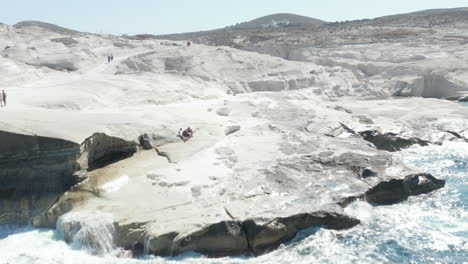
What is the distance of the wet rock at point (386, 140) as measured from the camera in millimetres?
21094

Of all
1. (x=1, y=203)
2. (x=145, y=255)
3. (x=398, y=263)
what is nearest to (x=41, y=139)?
(x=1, y=203)

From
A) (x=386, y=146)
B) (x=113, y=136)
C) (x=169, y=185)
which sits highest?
(x=113, y=136)

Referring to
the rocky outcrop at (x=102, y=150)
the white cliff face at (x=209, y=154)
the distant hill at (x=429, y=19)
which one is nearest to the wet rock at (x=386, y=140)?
the white cliff face at (x=209, y=154)

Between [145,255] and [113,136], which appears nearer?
[145,255]

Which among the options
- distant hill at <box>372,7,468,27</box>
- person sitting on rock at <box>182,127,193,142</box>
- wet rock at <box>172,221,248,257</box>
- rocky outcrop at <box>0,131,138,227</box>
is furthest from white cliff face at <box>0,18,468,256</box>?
distant hill at <box>372,7,468,27</box>

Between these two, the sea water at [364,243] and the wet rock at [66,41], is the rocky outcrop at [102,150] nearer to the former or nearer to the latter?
the sea water at [364,243]

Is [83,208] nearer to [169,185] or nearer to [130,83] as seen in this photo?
[169,185]

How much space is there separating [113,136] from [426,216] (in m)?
9.67

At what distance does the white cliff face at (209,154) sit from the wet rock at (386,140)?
50 mm

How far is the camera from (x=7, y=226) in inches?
540

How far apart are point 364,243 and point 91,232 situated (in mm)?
6819

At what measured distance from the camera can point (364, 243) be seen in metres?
12.3

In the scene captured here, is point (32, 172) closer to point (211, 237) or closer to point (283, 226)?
point (211, 237)

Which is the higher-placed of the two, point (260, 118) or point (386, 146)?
point (260, 118)
